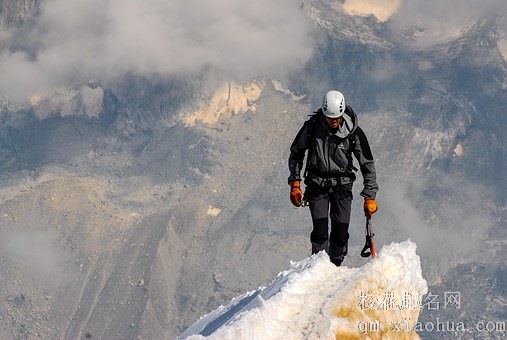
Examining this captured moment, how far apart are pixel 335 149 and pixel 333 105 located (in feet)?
5.60

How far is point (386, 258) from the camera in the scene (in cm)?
2136

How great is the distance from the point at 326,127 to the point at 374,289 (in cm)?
791

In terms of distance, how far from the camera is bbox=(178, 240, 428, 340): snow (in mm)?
19203

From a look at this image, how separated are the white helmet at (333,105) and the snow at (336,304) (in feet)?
18.4

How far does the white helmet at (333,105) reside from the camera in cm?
2665

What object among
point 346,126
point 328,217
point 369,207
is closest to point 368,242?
point 369,207

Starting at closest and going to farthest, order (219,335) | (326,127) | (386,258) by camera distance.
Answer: (219,335) → (386,258) → (326,127)

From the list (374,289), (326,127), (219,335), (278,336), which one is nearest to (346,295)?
(374,289)

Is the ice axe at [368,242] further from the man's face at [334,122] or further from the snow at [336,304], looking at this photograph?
the snow at [336,304]

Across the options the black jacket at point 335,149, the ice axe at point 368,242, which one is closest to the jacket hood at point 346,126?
the black jacket at point 335,149

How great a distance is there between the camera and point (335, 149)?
27.8 meters

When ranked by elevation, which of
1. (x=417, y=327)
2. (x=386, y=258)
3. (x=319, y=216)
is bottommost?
(x=319, y=216)

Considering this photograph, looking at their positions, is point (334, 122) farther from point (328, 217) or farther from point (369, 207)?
point (328, 217)

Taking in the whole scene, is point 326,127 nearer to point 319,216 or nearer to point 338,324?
point 319,216
